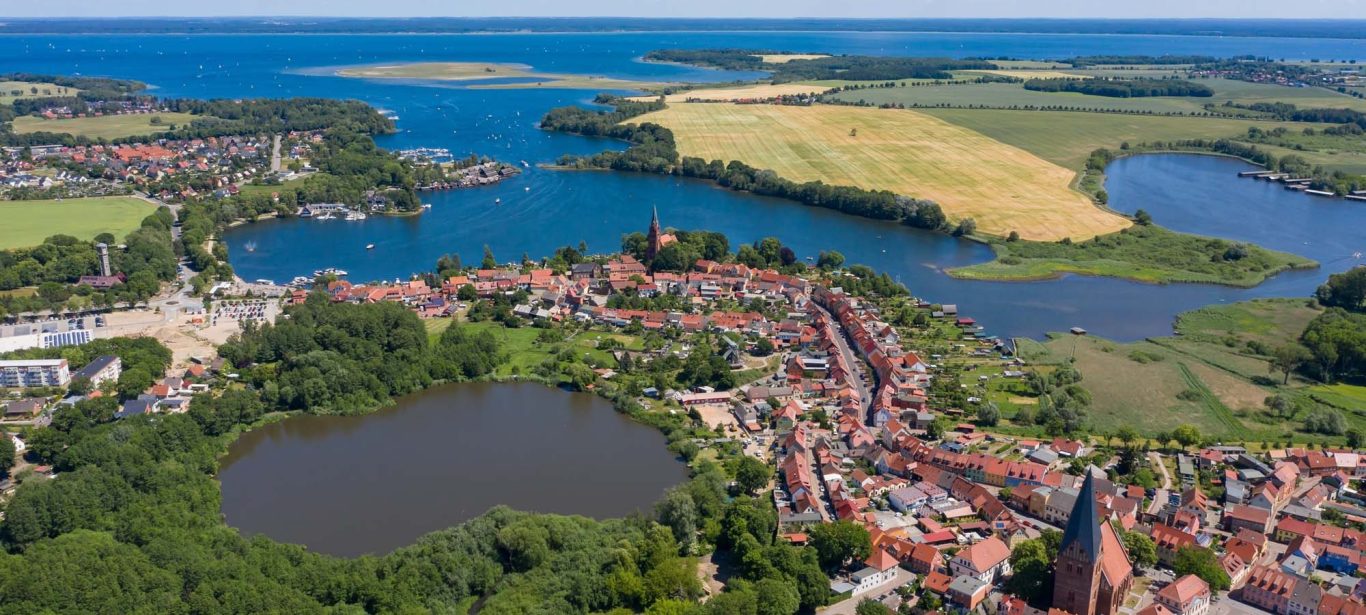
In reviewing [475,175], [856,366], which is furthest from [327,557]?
[475,175]

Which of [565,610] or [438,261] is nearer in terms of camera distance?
[565,610]

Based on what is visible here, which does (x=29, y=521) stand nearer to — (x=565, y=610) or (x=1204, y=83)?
(x=565, y=610)

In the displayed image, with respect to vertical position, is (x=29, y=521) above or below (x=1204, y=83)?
below

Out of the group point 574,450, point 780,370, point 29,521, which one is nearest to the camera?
point 29,521

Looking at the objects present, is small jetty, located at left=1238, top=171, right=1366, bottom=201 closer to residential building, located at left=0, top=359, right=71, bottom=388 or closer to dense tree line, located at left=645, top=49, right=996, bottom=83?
dense tree line, located at left=645, top=49, right=996, bottom=83

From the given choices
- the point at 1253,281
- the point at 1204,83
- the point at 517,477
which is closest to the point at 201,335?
the point at 517,477

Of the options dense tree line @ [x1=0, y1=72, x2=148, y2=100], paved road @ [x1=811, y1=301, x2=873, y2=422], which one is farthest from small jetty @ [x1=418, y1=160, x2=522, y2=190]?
dense tree line @ [x1=0, y1=72, x2=148, y2=100]

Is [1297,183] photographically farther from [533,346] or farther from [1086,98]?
[533,346]
